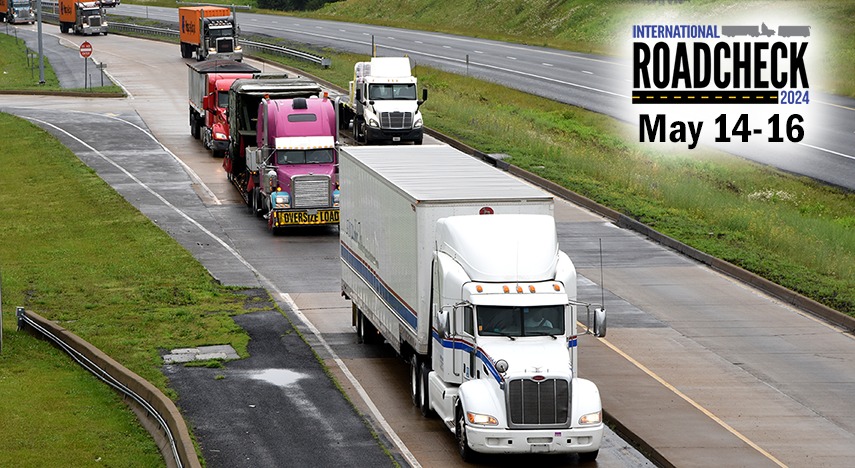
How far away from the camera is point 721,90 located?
60.6 m

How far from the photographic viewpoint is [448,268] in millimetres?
20344

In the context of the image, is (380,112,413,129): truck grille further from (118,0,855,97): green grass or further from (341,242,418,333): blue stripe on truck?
(118,0,855,97): green grass

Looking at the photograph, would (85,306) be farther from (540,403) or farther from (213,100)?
(213,100)

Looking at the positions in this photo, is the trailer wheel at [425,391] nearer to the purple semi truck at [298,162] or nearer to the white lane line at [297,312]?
the white lane line at [297,312]

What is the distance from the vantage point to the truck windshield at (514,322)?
19766mm

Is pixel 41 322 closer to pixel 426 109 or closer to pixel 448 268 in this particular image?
pixel 448 268

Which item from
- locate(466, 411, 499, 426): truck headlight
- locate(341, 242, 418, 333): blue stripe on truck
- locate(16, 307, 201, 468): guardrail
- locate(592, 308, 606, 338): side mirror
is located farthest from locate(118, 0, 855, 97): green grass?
locate(466, 411, 499, 426): truck headlight

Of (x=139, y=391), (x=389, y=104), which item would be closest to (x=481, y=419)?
(x=139, y=391)

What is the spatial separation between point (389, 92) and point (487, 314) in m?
34.2

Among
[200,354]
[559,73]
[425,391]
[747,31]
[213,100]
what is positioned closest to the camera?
[425,391]

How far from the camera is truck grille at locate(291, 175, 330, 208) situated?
38.7 meters

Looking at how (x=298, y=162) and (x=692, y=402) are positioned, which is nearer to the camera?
(x=692, y=402)

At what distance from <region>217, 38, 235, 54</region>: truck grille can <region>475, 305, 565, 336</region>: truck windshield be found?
65.7m

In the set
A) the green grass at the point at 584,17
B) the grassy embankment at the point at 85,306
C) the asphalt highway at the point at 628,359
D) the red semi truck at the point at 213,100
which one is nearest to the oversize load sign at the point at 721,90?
the green grass at the point at 584,17
